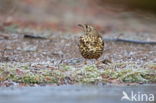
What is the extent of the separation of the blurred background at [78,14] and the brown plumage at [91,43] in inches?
352

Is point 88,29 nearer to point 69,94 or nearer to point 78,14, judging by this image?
point 69,94

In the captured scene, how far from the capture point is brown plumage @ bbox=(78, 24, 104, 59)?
44.8 feet

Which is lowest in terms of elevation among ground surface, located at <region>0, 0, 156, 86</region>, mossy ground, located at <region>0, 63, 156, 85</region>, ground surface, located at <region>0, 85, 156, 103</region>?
ground surface, located at <region>0, 85, 156, 103</region>

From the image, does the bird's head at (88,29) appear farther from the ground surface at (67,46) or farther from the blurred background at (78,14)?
the blurred background at (78,14)

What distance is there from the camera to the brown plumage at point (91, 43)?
13664 mm

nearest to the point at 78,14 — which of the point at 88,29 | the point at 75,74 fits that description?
the point at 88,29

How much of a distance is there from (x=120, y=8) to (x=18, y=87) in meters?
15.7

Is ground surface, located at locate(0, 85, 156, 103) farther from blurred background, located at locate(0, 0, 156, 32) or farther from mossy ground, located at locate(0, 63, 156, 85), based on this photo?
blurred background, located at locate(0, 0, 156, 32)

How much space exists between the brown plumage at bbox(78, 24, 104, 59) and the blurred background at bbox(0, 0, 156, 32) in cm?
894

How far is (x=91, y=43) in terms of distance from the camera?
13.7 metres

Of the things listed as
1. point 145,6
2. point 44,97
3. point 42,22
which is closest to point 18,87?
point 44,97

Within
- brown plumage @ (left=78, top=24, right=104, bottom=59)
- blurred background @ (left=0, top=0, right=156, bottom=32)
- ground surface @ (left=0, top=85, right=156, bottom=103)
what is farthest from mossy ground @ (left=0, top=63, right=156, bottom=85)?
blurred background @ (left=0, top=0, right=156, bottom=32)

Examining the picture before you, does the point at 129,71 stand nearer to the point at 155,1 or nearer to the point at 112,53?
the point at 112,53

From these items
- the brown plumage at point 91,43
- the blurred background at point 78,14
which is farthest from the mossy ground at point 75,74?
the blurred background at point 78,14
